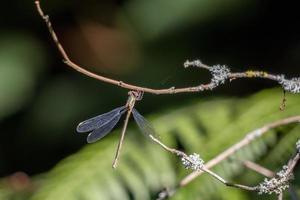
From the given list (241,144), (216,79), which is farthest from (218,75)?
(241,144)

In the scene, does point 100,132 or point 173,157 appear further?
point 173,157

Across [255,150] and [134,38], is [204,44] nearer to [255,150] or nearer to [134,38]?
[134,38]

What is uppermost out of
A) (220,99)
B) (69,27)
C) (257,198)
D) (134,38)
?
(69,27)

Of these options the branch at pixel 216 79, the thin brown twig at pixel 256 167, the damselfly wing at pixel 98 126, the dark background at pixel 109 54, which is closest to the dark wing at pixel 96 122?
the damselfly wing at pixel 98 126

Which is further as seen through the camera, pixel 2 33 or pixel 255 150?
pixel 2 33

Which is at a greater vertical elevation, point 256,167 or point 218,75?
point 218,75

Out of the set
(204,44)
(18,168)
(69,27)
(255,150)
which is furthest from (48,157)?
(255,150)

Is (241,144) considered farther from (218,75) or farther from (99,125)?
(218,75)

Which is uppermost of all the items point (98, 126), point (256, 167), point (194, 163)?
point (98, 126)
